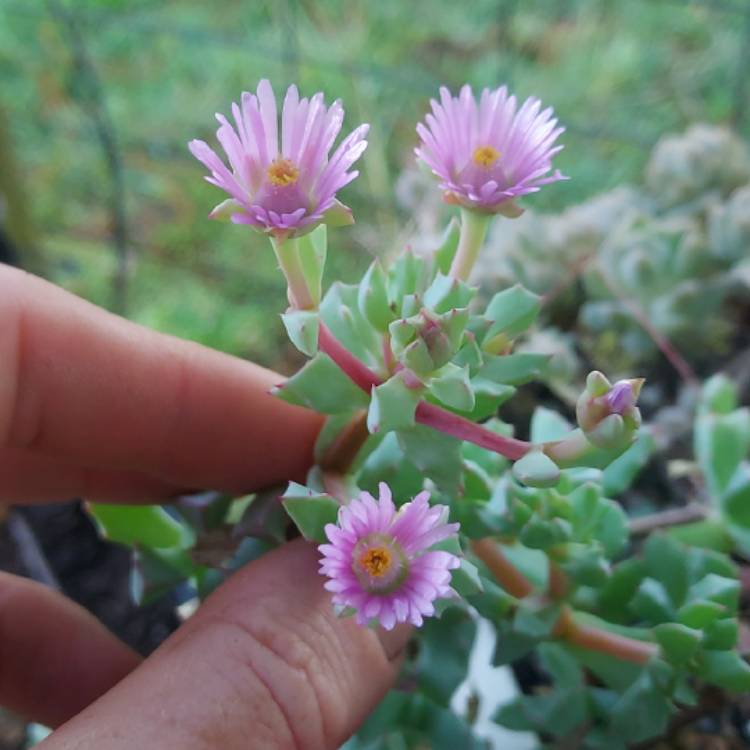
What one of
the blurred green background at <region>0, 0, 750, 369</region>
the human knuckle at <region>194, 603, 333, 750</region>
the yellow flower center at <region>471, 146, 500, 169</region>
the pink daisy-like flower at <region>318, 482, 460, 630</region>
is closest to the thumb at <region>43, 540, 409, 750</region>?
the human knuckle at <region>194, 603, 333, 750</region>

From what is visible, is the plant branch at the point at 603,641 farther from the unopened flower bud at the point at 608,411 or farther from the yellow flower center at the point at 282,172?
the yellow flower center at the point at 282,172

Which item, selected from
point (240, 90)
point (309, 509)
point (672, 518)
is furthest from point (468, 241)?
point (240, 90)

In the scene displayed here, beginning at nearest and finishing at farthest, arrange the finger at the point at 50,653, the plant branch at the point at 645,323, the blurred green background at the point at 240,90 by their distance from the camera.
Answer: the finger at the point at 50,653 → the plant branch at the point at 645,323 → the blurred green background at the point at 240,90

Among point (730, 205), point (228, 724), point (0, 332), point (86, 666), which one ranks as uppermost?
point (730, 205)

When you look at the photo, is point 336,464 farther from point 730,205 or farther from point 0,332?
point 730,205

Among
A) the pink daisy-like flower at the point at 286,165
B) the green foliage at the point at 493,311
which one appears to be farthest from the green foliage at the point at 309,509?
the pink daisy-like flower at the point at 286,165

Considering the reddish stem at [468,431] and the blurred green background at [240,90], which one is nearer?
the reddish stem at [468,431]

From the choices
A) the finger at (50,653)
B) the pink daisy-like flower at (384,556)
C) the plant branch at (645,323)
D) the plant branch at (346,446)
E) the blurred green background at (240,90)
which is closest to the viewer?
the pink daisy-like flower at (384,556)

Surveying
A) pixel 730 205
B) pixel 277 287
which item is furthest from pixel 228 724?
pixel 277 287
